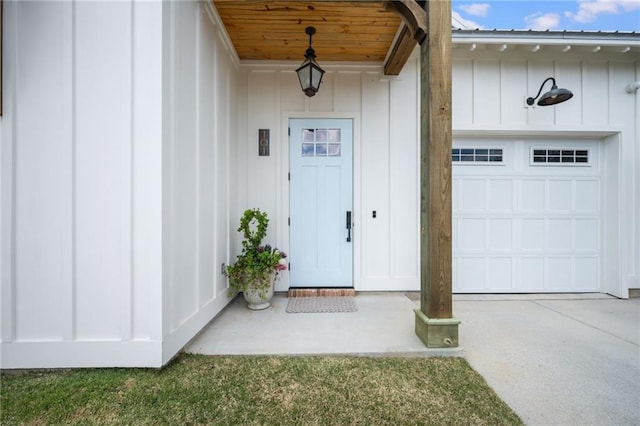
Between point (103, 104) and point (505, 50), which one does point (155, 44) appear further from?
point (505, 50)

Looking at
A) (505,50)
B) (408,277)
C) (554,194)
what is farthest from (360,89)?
(554,194)

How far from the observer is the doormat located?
9.21ft

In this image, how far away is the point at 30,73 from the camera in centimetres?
176

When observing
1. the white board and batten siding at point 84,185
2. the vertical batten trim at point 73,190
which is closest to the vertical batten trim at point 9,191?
the white board and batten siding at point 84,185

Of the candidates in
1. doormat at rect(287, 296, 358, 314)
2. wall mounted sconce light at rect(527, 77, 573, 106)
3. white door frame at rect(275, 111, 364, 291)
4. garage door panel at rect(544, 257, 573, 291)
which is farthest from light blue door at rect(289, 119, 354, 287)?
garage door panel at rect(544, 257, 573, 291)

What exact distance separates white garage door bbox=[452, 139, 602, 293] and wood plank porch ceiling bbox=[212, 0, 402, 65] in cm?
182

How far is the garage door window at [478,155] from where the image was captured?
3527 millimetres

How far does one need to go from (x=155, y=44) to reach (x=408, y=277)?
346 cm

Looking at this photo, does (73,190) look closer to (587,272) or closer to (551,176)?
(551,176)

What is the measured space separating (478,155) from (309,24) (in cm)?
272

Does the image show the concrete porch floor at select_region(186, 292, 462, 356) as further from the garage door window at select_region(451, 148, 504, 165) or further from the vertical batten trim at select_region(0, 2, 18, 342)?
the garage door window at select_region(451, 148, 504, 165)

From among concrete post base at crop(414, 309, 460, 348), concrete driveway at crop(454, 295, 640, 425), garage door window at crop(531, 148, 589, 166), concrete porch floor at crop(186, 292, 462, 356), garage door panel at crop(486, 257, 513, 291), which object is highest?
garage door window at crop(531, 148, 589, 166)

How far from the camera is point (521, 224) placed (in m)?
3.51

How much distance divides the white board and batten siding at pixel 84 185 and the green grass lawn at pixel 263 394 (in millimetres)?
164
